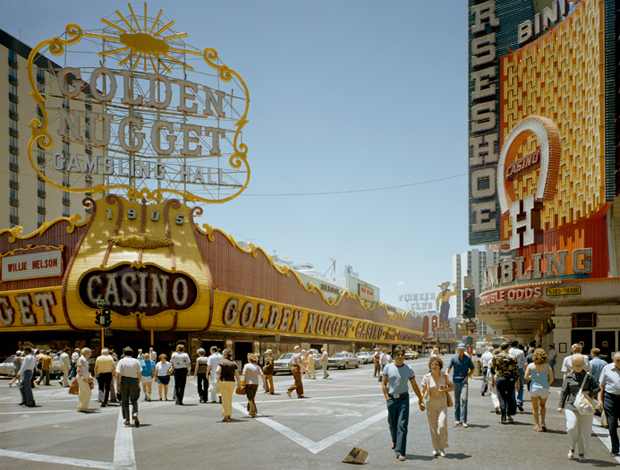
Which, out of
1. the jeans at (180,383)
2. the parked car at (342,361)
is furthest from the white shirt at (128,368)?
the parked car at (342,361)

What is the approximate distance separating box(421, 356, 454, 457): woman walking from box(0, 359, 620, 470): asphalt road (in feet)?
0.87

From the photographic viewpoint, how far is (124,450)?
11.1 metres

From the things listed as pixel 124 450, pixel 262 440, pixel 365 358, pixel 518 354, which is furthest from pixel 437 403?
pixel 365 358

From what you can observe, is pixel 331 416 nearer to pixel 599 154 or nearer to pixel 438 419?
pixel 438 419

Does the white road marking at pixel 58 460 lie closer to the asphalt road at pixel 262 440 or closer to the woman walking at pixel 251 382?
the asphalt road at pixel 262 440

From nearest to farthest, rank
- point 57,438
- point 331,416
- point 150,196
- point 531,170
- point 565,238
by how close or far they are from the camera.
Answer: point 57,438
point 331,416
point 565,238
point 531,170
point 150,196

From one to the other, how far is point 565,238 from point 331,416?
1801 cm

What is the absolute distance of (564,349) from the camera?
99.1 ft

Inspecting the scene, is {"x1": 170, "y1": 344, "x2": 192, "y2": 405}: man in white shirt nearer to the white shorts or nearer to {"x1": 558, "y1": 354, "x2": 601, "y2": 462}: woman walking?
the white shorts

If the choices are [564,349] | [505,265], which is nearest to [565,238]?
[505,265]

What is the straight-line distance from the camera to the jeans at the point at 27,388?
18.4 metres

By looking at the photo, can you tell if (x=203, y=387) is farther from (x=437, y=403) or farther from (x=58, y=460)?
(x=437, y=403)

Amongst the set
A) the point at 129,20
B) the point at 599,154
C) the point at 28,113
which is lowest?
the point at 599,154

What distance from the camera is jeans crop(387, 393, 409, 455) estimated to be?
10266mm
